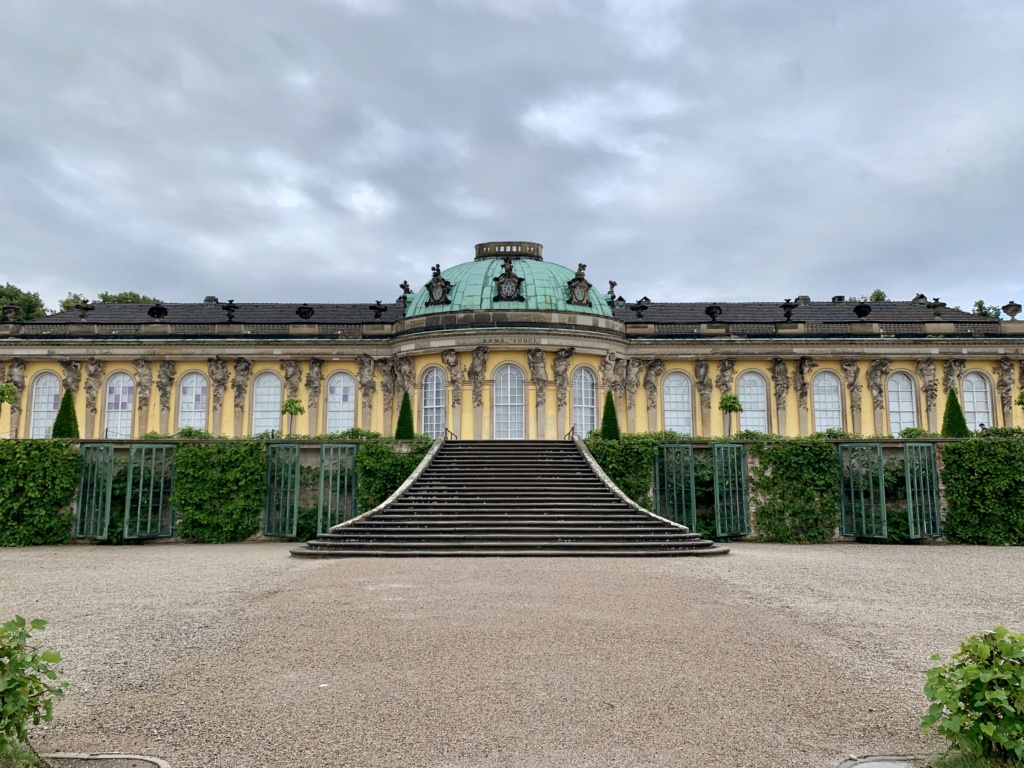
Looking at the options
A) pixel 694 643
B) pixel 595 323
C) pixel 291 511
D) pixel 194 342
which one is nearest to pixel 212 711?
pixel 694 643

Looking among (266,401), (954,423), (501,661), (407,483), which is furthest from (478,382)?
(501,661)

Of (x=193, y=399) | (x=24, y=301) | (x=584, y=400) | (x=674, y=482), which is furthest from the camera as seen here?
(x=24, y=301)

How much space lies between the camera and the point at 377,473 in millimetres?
23938

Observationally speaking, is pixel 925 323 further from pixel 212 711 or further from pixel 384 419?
pixel 212 711

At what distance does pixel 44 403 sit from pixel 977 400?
42.8 meters

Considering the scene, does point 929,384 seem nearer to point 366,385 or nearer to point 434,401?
point 434,401

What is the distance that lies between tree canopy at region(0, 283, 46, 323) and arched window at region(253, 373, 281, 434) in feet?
61.8

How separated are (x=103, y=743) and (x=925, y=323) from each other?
130 ft

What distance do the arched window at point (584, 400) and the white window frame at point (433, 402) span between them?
18.1ft

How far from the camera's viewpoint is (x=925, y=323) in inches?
1519

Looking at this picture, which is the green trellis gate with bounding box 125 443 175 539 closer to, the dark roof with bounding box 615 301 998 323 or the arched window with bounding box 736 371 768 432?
the dark roof with bounding box 615 301 998 323

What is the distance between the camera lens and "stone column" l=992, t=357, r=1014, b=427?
3816cm

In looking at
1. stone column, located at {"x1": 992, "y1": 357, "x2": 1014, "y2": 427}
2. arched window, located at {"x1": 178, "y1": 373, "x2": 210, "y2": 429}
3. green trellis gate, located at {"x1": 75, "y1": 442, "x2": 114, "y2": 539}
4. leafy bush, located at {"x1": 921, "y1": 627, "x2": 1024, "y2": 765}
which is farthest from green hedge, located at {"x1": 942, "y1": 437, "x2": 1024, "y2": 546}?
arched window, located at {"x1": 178, "y1": 373, "x2": 210, "y2": 429}

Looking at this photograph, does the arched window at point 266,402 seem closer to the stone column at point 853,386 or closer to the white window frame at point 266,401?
the white window frame at point 266,401
